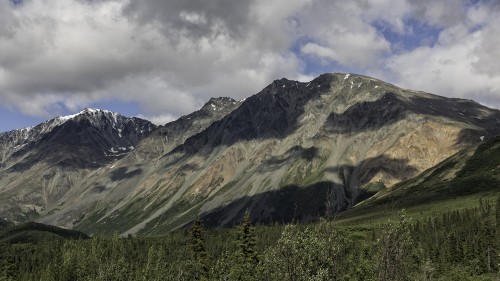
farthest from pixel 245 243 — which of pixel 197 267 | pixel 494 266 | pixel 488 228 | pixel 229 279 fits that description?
pixel 488 228

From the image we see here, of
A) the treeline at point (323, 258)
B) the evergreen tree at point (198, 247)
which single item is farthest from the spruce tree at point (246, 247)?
the evergreen tree at point (198, 247)

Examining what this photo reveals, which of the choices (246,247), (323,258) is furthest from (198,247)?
(323,258)

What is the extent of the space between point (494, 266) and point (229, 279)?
131 m

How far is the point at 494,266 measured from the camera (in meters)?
165

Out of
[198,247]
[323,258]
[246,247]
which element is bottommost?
[323,258]

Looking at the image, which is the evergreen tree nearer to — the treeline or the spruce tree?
the treeline

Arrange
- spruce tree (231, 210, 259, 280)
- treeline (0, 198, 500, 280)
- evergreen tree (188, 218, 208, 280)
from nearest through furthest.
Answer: treeline (0, 198, 500, 280), spruce tree (231, 210, 259, 280), evergreen tree (188, 218, 208, 280)

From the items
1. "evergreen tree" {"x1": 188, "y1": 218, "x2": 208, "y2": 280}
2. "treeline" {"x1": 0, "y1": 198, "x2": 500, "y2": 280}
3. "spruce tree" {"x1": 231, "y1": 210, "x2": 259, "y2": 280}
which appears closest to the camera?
"treeline" {"x1": 0, "y1": 198, "x2": 500, "y2": 280}

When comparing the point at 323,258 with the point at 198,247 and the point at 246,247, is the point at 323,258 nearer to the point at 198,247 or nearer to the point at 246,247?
the point at 246,247

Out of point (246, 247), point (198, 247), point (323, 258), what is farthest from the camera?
point (198, 247)

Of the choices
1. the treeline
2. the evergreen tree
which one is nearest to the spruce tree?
the treeline

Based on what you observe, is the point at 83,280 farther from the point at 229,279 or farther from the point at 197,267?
the point at 229,279

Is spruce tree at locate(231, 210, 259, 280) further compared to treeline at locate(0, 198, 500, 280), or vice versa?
spruce tree at locate(231, 210, 259, 280)

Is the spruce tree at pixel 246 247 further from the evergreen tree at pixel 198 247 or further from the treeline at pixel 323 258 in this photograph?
the evergreen tree at pixel 198 247
